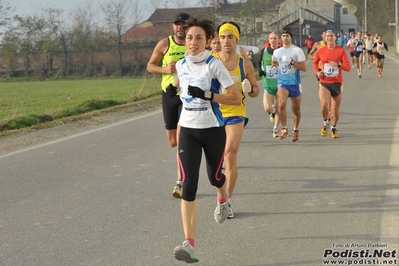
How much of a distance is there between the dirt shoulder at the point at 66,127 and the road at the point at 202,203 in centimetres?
51

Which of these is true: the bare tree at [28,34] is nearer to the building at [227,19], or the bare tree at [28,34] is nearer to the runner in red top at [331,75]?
the building at [227,19]

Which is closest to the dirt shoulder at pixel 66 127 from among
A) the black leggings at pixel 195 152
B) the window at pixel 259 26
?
the black leggings at pixel 195 152

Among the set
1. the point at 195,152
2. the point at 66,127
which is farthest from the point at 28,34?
the point at 195,152

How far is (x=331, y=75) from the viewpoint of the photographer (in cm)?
1230

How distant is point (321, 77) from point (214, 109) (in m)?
6.89

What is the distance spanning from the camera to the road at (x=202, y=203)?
5.77m

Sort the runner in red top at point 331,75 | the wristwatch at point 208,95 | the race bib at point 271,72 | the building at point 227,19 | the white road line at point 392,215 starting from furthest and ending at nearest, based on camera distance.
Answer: the building at point 227,19 → the race bib at point 271,72 → the runner in red top at point 331,75 → the white road line at point 392,215 → the wristwatch at point 208,95

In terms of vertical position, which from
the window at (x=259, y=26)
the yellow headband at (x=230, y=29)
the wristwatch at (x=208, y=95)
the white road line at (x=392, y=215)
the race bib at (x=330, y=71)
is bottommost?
the white road line at (x=392, y=215)

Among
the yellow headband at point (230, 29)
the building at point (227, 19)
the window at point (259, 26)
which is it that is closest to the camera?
the yellow headband at point (230, 29)

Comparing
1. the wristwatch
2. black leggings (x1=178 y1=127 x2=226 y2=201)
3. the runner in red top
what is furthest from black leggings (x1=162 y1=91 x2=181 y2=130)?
the runner in red top

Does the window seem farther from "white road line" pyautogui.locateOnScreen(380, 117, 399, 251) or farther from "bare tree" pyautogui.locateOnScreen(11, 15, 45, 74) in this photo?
"white road line" pyautogui.locateOnScreen(380, 117, 399, 251)

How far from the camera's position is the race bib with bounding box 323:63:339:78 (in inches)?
483

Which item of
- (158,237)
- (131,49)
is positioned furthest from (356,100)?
(131,49)

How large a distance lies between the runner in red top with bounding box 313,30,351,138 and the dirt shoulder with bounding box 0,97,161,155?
15.4 ft
